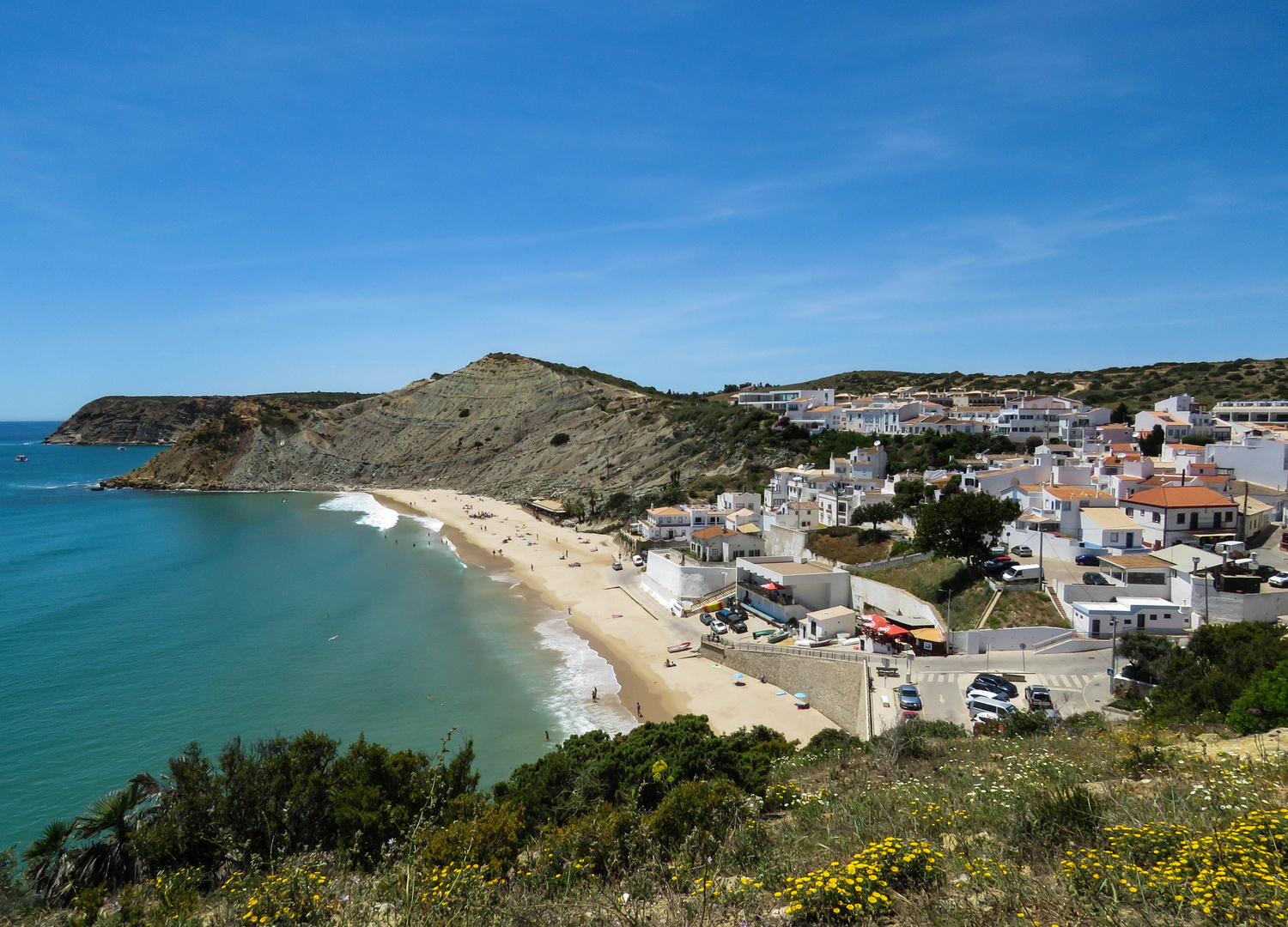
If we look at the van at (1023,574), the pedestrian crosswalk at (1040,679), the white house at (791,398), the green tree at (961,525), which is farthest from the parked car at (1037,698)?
the white house at (791,398)

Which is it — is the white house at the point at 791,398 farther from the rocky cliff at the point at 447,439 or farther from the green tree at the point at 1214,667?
the green tree at the point at 1214,667

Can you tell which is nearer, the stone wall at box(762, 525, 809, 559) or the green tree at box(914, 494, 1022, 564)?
the green tree at box(914, 494, 1022, 564)

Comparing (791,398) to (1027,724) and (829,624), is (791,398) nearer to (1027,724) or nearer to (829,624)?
(829,624)

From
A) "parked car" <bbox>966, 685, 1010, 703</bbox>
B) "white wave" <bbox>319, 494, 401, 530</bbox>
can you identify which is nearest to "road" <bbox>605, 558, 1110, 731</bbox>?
"parked car" <bbox>966, 685, 1010, 703</bbox>

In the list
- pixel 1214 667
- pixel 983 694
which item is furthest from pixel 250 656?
pixel 1214 667

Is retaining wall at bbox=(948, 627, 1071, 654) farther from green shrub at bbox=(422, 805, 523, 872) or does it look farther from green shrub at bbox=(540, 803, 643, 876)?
green shrub at bbox=(422, 805, 523, 872)
